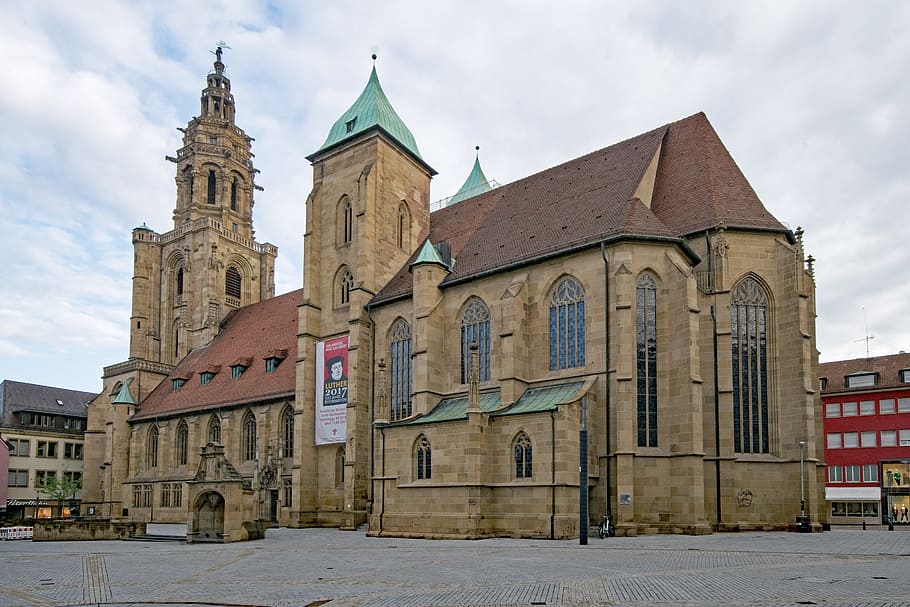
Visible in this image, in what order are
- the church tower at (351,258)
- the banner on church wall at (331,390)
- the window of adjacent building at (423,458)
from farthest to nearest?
1. the banner on church wall at (331,390)
2. the church tower at (351,258)
3. the window of adjacent building at (423,458)

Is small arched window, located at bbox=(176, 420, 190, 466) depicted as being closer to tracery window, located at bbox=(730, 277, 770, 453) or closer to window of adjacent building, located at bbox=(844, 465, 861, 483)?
tracery window, located at bbox=(730, 277, 770, 453)

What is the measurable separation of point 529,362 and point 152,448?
33231mm

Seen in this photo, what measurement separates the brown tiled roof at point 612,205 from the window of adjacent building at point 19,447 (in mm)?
39175

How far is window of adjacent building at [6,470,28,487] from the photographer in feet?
215

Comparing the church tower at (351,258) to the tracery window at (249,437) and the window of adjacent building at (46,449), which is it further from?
the window of adjacent building at (46,449)

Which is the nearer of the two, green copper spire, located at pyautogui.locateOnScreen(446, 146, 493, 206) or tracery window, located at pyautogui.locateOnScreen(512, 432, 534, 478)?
tracery window, located at pyautogui.locateOnScreen(512, 432, 534, 478)

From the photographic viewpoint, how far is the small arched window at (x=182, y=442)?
5531 cm

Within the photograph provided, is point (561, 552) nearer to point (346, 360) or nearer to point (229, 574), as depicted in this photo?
point (229, 574)

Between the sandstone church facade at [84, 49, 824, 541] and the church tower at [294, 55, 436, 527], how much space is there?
0.40ft

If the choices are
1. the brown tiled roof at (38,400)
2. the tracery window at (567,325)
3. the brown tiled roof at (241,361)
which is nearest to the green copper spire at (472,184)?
the brown tiled roof at (241,361)

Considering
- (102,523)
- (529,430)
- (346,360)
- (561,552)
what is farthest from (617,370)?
(102,523)

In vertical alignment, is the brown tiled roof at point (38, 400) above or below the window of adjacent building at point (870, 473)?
above

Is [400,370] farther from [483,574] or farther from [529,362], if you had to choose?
[483,574]

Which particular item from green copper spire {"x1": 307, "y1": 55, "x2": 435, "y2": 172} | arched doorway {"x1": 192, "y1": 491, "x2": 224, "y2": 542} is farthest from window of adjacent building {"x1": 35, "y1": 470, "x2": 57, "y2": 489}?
arched doorway {"x1": 192, "y1": 491, "x2": 224, "y2": 542}
